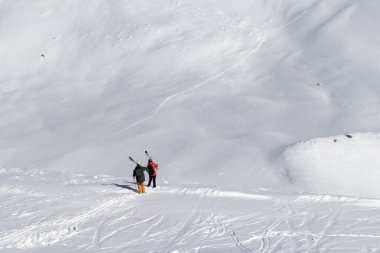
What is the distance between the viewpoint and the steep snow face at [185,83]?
24.6 metres

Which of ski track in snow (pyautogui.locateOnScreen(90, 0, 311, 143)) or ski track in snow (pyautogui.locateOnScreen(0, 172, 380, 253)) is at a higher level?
ski track in snow (pyautogui.locateOnScreen(90, 0, 311, 143))

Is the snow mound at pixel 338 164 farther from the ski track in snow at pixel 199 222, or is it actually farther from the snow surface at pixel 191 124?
the ski track in snow at pixel 199 222

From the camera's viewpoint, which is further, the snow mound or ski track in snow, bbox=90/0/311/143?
ski track in snow, bbox=90/0/311/143

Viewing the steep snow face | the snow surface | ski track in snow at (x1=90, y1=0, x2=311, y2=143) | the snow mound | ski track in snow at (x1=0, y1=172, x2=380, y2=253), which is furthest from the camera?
ski track in snow at (x1=90, y1=0, x2=311, y2=143)

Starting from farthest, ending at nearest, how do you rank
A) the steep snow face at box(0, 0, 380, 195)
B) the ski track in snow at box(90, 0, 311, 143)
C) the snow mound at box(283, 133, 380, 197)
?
the ski track in snow at box(90, 0, 311, 143), the steep snow face at box(0, 0, 380, 195), the snow mound at box(283, 133, 380, 197)

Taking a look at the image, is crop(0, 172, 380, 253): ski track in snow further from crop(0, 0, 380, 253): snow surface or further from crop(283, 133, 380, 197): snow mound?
crop(283, 133, 380, 197): snow mound

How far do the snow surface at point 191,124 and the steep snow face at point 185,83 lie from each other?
0.31 feet

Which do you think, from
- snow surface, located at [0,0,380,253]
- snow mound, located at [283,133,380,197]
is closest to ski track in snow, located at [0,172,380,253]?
snow surface, located at [0,0,380,253]

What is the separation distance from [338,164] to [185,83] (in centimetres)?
1129

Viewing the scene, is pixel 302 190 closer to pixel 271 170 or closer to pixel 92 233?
pixel 271 170

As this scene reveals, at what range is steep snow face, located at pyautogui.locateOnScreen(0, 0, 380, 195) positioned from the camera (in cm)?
2462

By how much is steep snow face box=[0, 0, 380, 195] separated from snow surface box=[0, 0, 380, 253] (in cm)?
9

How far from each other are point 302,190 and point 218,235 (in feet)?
22.1

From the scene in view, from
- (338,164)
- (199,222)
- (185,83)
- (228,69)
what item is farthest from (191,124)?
(199,222)
